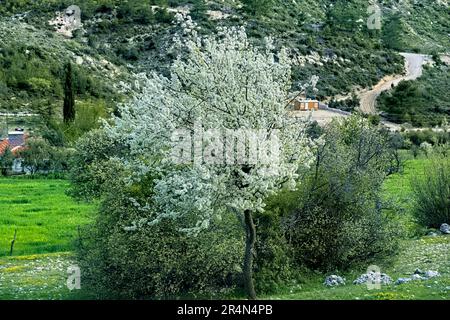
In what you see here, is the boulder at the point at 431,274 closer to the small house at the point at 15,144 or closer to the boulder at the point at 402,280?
the boulder at the point at 402,280

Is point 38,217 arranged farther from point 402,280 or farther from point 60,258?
point 402,280

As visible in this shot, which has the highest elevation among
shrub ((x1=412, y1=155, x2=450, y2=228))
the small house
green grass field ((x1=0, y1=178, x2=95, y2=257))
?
shrub ((x1=412, y1=155, x2=450, y2=228))

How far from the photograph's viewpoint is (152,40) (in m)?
83.9

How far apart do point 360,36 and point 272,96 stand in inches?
3417

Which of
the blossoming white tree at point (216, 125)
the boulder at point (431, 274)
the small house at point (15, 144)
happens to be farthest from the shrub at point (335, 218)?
the small house at point (15, 144)

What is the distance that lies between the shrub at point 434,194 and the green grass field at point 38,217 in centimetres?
1293

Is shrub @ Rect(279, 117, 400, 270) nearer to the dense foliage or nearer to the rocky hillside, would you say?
the dense foliage

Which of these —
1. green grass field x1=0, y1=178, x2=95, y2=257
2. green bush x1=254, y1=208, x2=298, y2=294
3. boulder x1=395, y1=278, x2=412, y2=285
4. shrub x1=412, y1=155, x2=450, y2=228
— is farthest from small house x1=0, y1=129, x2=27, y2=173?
boulder x1=395, y1=278, x2=412, y2=285

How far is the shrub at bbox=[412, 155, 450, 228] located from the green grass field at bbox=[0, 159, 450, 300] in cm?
53

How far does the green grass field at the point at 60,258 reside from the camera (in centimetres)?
1655

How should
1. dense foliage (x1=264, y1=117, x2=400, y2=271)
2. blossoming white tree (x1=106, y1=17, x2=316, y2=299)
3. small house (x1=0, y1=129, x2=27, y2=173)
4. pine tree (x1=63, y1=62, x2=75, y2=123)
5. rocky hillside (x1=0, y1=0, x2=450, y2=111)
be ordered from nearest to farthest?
blossoming white tree (x1=106, y1=17, x2=316, y2=299)
dense foliage (x1=264, y1=117, x2=400, y2=271)
small house (x1=0, y1=129, x2=27, y2=173)
pine tree (x1=63, y1=62, x2=75, y2=123)
rocky hillside (x1=0, y1=0, x2=450, y2=111)

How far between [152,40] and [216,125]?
70772 mm

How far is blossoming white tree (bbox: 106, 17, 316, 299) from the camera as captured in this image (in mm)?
14867

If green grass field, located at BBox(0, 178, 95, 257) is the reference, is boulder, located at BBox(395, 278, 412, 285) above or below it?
above
